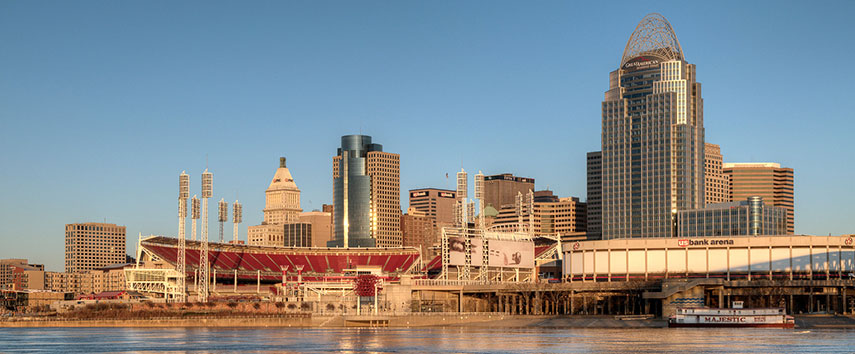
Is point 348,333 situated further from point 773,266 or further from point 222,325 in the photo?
point 773,266

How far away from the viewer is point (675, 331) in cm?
14375

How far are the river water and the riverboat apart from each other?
219 inches

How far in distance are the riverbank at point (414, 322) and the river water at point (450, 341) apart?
1255 centimetres

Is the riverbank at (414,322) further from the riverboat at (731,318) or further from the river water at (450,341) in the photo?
the river water at (450,341)

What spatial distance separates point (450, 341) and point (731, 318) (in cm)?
4733

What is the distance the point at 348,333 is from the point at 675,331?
41068mm

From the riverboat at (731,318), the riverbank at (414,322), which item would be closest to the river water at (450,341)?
the riverboat at (731,318)

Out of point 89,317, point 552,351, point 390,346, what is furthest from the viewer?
point 89,317

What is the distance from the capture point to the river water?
4387 inches

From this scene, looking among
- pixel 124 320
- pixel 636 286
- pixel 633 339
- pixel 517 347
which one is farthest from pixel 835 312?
pixel 124 320

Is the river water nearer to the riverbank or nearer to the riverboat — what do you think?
the riverboat

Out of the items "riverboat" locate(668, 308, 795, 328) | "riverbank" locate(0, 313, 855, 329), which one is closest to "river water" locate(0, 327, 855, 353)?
"riverboat" locate(668, 308, 795, 328)

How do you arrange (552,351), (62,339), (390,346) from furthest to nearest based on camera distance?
(62,339), (390,346), (552,351)

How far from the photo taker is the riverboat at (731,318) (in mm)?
154250
